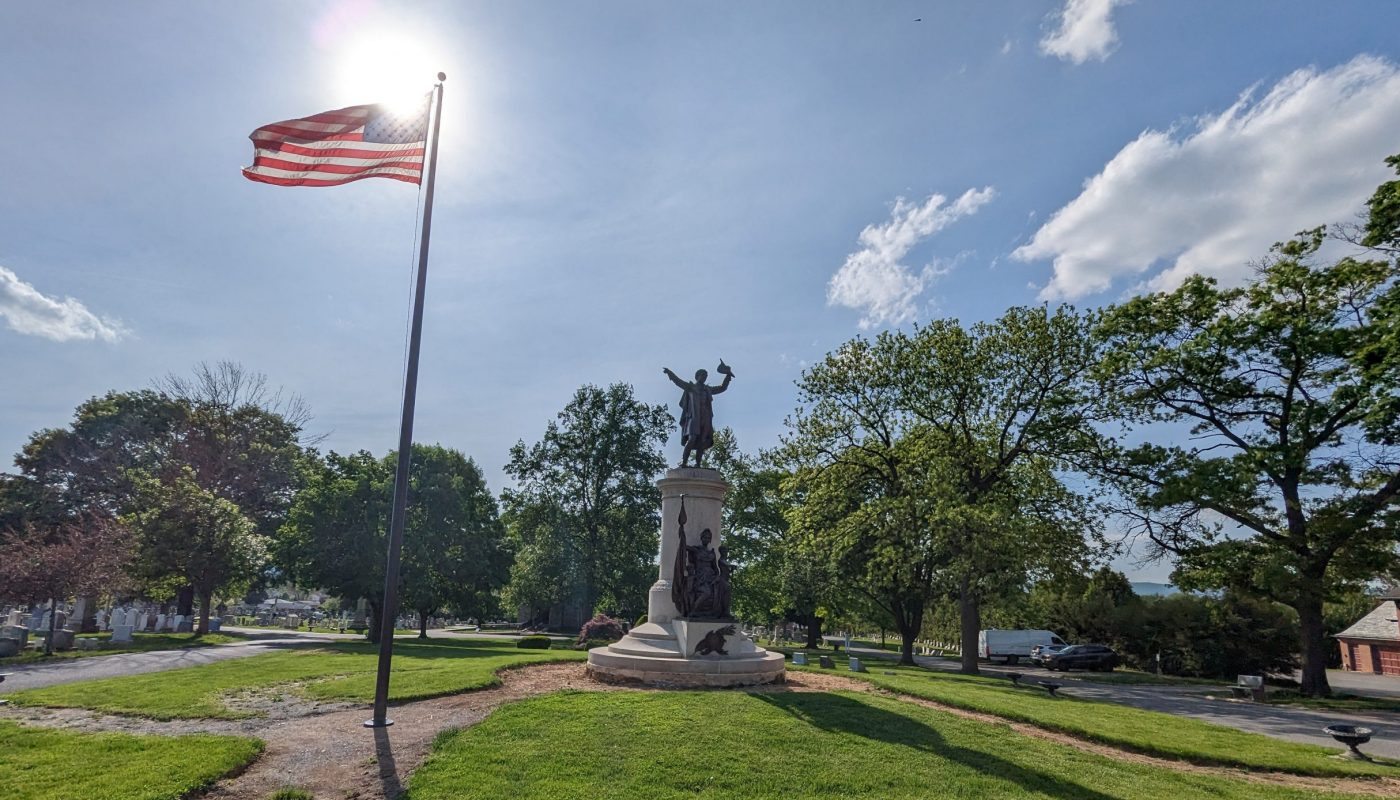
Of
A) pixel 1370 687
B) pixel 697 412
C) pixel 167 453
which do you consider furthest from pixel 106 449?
pixel 1370 687

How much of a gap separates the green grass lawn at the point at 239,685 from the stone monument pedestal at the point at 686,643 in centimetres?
268

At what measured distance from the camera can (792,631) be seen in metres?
60.3

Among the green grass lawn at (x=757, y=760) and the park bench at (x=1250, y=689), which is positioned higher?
the green grass lawn at (x=757, y=760)

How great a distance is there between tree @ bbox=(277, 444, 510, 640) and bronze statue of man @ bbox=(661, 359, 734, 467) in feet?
66.4

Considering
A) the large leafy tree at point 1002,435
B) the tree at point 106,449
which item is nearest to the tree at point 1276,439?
the large leafy tree at point 1002,435

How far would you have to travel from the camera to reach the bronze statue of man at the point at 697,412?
57.2 ft

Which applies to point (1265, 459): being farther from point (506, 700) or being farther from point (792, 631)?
point (792, 631)

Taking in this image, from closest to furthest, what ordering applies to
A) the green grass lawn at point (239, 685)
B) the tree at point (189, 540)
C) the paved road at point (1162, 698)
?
the green grass lawn at point (239, 685) → the paved road at point (1162, 698) → the tree at point (189, 540)

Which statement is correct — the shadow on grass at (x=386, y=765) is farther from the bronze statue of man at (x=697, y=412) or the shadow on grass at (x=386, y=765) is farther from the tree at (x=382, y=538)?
the tree at (x=382, y=538)

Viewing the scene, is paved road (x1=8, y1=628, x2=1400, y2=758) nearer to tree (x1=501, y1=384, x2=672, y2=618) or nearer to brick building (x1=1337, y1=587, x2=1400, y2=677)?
tree (x1=501, y1=384, x2=672, y2=618)

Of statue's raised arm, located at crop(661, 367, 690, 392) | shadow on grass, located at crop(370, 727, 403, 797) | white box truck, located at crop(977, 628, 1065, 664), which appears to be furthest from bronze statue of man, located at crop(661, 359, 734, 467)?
white box truck, located at crop(977, 628, 1065, 664)

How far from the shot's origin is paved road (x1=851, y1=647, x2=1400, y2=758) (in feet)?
45.2

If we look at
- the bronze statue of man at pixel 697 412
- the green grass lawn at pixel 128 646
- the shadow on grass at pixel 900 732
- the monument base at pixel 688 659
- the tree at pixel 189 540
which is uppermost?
the bronze statue of man at pixel 697 412

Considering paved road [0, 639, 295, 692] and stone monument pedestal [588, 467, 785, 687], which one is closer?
stone monument pedestal [588, 467, 785, 687]
